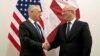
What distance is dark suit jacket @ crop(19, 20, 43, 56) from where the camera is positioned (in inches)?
115

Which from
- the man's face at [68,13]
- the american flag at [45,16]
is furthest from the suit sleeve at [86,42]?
the american flag at [45,16]

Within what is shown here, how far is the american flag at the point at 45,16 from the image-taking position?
11.3 ft

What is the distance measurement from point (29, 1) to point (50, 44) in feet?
2.42

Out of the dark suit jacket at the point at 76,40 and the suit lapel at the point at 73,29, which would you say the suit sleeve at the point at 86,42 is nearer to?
the dark suit jacket at the point at 76,40

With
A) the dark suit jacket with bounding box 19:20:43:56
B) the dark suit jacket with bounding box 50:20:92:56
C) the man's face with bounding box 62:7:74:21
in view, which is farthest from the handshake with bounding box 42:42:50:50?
the man's face with bounding box 62:7:74:21

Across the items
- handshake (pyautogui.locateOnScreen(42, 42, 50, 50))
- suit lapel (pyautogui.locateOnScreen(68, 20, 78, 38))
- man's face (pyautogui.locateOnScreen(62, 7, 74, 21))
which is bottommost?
handshake (pyautogui.locateOnScreen(42, 42, 50, 50))

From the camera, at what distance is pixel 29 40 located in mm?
2918

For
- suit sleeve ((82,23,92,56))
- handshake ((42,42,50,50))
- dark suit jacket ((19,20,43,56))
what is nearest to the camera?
suit sleeve ((82,23,92,56))

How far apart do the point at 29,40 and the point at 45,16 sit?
0.66 meters

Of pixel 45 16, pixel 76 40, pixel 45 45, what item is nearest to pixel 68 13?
pixel 76 40

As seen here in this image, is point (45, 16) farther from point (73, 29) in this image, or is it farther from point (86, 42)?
point (86, 42)

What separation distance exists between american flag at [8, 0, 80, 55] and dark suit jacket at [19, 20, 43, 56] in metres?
0.46

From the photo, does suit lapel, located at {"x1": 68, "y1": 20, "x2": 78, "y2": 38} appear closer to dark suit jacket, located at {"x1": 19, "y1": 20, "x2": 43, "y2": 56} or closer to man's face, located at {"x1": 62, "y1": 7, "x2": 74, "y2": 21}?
man's face, located at {"x1": 62, "y1": 7, "x2": 74, "y2": 21}
